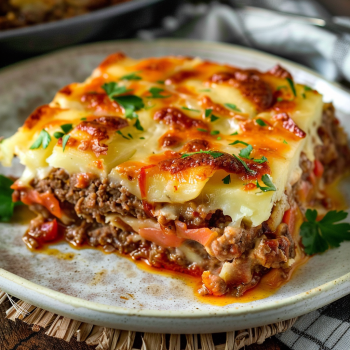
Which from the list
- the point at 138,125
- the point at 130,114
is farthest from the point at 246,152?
the point at 130,114

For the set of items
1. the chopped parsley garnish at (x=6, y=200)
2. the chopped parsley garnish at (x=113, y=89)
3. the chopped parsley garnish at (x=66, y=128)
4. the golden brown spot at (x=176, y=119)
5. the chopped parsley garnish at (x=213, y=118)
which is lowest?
the chopped parsley garnish at (x=6, y=200)

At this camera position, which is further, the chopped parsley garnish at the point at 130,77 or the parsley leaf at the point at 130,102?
the chopped parsley garnish at the point at 130,77

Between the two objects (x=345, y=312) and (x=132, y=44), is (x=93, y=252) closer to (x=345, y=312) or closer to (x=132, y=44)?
(x=345, y=312)

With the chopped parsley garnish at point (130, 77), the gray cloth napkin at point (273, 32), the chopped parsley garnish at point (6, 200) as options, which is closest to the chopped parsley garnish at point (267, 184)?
the chopped parsley garnish at point (130, 77)

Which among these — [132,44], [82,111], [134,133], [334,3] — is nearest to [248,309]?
[134,133]

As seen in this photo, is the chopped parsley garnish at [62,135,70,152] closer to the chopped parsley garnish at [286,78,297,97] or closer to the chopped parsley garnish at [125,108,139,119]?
the chopped parsley garnish at [125,108,139,119]

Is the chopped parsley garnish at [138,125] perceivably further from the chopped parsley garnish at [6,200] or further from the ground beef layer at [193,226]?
the chopped parsley garnish at [6,200]
